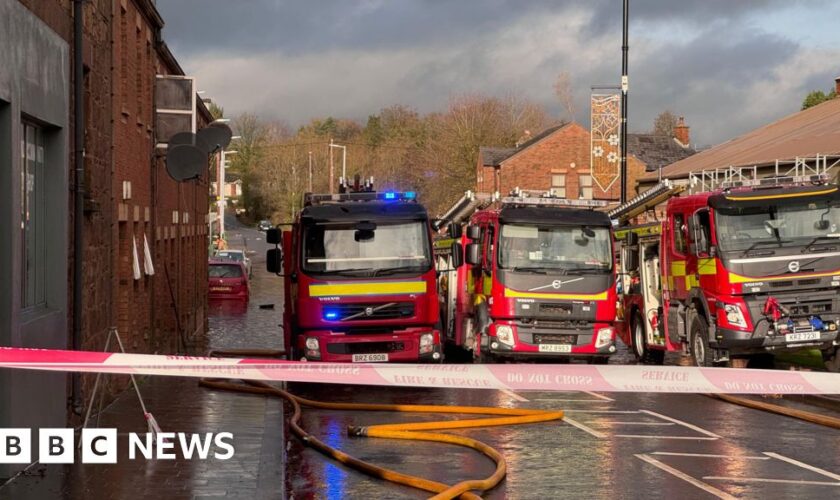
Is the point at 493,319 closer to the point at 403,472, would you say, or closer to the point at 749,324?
the point at 749,324

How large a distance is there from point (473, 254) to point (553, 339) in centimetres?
212

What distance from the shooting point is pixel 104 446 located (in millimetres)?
12234

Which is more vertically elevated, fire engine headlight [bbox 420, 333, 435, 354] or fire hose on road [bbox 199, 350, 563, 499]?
fire engine headlight [bbox 420, 333, 435, 354]

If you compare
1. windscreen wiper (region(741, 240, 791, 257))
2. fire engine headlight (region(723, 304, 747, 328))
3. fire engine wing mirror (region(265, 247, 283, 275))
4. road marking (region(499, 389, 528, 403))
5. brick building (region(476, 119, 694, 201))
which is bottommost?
road marking (region(499, 389, 528, 403))

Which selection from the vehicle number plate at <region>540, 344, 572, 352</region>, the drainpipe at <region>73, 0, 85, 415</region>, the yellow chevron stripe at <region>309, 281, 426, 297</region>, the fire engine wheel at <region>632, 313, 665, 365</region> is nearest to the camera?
the drainpipe at <region>73, 0, 85, 415</region>

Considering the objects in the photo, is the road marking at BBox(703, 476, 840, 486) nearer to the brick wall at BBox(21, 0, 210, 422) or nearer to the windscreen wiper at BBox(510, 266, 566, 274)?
the brick wall at BBox(21, 0, 210, 422)

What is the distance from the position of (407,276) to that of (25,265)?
8138 millimetres

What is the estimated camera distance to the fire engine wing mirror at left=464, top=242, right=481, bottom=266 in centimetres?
2153

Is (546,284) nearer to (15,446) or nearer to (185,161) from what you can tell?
(185,161)

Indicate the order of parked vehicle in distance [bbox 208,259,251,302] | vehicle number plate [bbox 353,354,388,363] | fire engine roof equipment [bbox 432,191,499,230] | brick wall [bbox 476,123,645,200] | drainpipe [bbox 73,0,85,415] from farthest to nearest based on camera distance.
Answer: brick wall [bbox 476,123,645,200], parked vehicle in distance [bbox 208,259,251,302], fire engine roof equipment [bbox 432,191,499,230], vehicle number plate [bbox 353,354,388,363], drainpipe [bbox 73,0,85,415]

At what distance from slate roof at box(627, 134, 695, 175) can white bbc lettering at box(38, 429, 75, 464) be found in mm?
69005

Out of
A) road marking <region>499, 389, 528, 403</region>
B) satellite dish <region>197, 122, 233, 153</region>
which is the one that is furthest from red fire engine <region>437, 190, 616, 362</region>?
satellite dish <region>197, 122, 233, 153</region>

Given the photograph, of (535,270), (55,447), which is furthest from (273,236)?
(55,447)

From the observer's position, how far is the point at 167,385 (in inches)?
728
